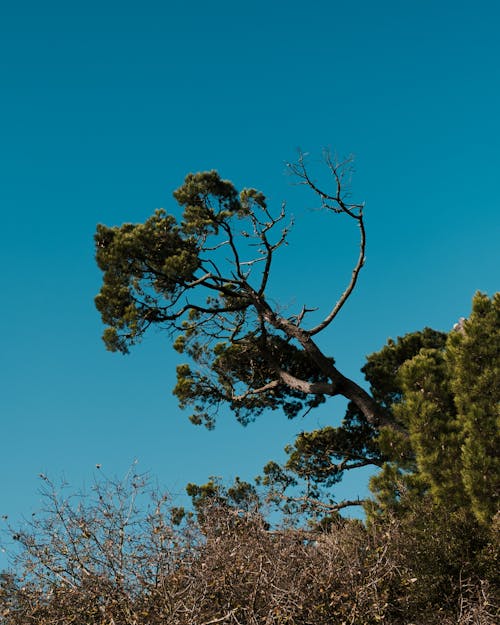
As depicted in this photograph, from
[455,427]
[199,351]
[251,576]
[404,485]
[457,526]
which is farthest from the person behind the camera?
[199,351]

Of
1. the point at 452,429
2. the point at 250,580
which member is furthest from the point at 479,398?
the point at 250,580

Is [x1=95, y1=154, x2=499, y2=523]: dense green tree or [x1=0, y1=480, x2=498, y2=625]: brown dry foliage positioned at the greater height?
[x1=95, y1=154, x2=499, y2=523]: dense green tree

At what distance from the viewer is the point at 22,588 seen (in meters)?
7.98

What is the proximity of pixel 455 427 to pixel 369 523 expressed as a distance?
236cm

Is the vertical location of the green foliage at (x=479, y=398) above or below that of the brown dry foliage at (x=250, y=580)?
above

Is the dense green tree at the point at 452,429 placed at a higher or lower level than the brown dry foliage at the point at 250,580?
higher

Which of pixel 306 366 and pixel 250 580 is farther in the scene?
pixel 306 366

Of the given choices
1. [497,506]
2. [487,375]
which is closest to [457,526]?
[497,506]

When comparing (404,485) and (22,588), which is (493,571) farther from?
(22,588)

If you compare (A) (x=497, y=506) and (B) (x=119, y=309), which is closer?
(A) (x=497, y=506)

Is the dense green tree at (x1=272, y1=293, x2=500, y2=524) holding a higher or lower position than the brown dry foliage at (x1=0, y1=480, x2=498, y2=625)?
higher

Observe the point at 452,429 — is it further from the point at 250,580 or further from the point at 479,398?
the point at 250,580

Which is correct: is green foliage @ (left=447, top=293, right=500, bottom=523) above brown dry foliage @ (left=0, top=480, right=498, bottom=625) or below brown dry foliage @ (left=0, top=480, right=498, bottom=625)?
above

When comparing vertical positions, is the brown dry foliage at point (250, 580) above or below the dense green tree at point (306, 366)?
below
